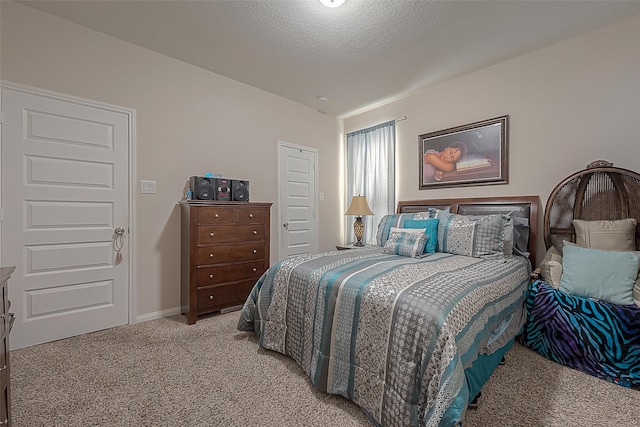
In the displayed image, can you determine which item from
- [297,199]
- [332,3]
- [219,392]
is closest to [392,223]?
[297,199]

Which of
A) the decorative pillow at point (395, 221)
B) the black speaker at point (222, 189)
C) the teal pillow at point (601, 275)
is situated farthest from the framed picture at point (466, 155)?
the black speaker at point (222, 189)

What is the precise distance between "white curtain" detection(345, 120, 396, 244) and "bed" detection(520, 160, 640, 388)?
191 centimetres

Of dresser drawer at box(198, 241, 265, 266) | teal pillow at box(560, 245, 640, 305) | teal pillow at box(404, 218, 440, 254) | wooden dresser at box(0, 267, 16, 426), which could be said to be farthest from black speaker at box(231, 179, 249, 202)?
teal pillow at box(560, 245, 640, 305)

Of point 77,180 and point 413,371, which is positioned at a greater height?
point 77,180

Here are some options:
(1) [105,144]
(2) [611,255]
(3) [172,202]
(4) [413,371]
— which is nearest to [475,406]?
(4) [413,371]

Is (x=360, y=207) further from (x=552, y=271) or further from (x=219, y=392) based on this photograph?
→ (x=219, y=392)

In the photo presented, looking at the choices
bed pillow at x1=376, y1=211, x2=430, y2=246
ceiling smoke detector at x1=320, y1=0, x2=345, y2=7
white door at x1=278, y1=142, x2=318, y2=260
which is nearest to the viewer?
ceiling smoke detector at x1=320, y1=0, x2=345, y2=7

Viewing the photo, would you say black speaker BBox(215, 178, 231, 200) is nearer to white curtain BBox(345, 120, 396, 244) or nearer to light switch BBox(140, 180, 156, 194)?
light switch BBox(140, 180, 156, 194)

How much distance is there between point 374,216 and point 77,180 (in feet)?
11.3

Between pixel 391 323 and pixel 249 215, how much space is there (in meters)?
2.14

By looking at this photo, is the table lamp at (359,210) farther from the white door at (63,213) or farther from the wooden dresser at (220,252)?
the white door at (63,213)

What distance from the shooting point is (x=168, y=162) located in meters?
2.96

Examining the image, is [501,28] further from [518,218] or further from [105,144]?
[105,144]

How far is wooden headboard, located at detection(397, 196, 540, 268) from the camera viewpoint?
2.78 m
